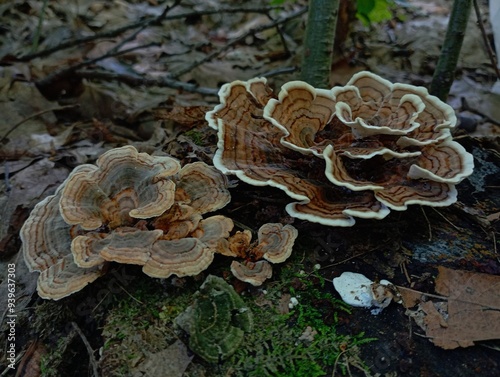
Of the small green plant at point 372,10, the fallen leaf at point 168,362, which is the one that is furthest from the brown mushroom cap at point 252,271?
the small green plant at point 372,10

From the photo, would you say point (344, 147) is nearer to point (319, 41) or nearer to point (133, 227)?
point (133, 227)

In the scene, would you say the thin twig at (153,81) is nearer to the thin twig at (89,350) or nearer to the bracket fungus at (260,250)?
the bracket fungus at (260,250)

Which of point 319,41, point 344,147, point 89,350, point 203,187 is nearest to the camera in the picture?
point 89,350

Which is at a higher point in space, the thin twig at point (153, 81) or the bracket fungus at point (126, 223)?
the bracket fungus at point (126, 223)

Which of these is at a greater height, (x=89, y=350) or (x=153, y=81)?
(x=153, y=81)

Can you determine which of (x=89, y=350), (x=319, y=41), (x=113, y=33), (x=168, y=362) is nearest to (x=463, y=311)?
(x=168, y=362)

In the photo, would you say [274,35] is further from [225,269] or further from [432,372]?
[432,372]
